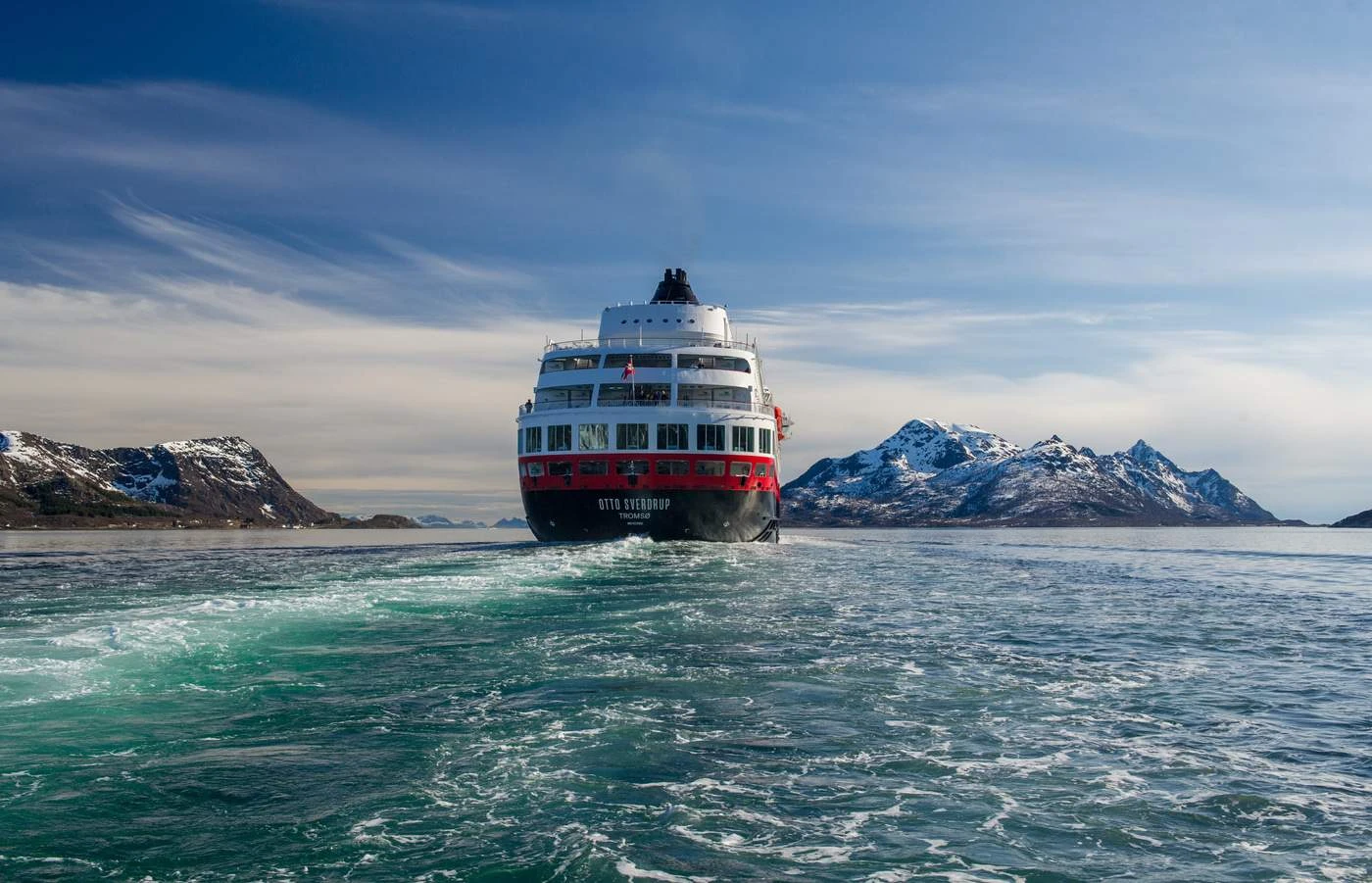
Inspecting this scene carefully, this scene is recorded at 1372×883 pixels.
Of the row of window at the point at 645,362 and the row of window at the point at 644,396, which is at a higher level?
the row of window at the point at 645,362

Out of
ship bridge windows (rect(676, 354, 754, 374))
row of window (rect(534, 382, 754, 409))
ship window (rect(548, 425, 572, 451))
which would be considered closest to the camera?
ship window (rect(548, 425, 572, 451))

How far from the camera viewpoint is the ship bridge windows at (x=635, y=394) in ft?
198

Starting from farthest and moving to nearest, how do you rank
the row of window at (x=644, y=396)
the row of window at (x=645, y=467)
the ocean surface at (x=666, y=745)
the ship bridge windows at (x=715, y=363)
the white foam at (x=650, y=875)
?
the ship bridge windows at (x=715, y=363)
the row of window at (x=644, y=396)
the row of window at (x=645, y=467)
the ocean surface at (x=666, y=745)
the white foam at (x=650, y=875)

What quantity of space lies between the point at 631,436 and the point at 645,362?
936cm

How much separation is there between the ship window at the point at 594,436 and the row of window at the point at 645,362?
6.97 m

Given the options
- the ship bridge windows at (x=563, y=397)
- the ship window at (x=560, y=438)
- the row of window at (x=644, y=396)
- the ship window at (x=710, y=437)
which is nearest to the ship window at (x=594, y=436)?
the ship window at (x=560, y=438)

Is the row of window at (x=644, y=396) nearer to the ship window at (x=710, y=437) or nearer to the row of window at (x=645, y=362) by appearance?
the row of window at (x=645, y=362)

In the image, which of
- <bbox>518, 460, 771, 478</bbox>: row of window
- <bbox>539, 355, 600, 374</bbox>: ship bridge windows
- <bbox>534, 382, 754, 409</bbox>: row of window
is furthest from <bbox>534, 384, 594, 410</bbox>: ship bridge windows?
<bbox>518, 460, 771, 478</bbox>: row of window

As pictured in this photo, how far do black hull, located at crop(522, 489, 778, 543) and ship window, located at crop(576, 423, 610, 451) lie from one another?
8.74 ft

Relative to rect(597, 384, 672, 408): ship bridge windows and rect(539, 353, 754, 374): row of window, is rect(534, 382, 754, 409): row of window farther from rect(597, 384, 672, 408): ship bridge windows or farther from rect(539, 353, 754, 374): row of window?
rect(539, 353, 754, 374): row of window

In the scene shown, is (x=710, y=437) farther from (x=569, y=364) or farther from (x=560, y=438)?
(x=569, y=364)

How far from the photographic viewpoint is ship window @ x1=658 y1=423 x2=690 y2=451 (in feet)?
182

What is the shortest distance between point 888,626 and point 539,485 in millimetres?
36708

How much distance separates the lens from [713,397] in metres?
63.4
